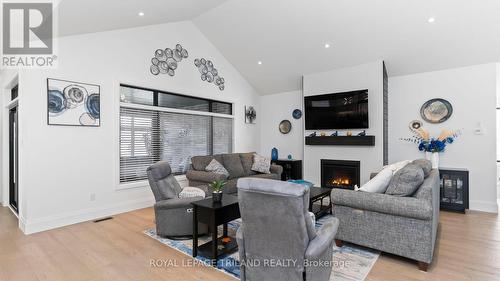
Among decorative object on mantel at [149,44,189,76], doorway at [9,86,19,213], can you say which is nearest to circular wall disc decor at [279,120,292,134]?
decorative object on mantel at [149,44,189,76]

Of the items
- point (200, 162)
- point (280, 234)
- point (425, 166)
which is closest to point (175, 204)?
point (280, 234)

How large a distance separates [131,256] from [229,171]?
2.90 meters

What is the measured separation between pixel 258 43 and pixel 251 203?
15.0 feet

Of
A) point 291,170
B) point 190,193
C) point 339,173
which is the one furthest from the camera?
point 291,170

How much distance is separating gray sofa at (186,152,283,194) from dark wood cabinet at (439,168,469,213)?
310 cm

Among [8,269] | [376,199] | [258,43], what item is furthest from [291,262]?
[258,43]

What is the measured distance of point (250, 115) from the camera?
281 inches

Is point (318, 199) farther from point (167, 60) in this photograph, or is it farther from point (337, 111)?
point (167, 60)

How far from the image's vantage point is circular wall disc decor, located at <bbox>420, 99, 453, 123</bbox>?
4734 millimetres

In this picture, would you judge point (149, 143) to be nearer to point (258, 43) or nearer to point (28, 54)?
point (28, 54)

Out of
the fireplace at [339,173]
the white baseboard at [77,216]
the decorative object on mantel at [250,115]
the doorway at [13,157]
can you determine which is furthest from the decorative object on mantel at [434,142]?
the doorway at [13,157]

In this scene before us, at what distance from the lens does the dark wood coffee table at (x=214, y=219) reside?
2584 mm

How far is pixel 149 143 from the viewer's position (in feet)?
16.1

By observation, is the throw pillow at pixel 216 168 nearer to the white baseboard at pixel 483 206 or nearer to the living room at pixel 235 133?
the living room at pixel 235 133
